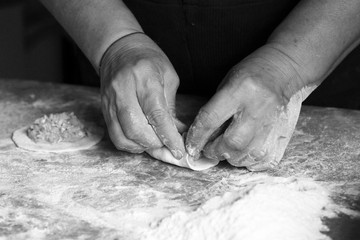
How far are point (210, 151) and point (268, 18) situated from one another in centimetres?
59

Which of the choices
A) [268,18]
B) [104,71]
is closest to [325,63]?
[268,18]

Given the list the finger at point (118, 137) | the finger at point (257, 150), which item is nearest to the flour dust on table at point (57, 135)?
the finger at point (118, 137)

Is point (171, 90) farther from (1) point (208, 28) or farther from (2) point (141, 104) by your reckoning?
(1) point (208, 28)

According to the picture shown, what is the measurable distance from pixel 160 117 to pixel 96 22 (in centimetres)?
46

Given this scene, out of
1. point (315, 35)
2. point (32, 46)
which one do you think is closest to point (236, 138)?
point (315, 35)

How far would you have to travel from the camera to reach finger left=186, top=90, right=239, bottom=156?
1528mm

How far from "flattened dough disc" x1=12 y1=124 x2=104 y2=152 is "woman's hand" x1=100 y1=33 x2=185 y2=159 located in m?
0.15

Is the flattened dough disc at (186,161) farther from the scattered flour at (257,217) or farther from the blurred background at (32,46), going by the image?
the blurred background at (32,46)

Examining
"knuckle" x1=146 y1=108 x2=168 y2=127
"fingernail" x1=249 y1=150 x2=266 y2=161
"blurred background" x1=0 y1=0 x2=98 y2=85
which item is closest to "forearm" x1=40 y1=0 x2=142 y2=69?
"knuckle" x1=146 y1=108 x2=168 y2=127

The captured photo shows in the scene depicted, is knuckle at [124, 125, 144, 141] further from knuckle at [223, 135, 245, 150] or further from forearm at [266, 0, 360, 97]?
forearm at [266, 0, 360, 97]

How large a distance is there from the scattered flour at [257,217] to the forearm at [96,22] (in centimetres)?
65

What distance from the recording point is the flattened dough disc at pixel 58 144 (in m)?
1.76

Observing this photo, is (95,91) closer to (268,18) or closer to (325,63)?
(268,18)

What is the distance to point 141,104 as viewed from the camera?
1.61m
